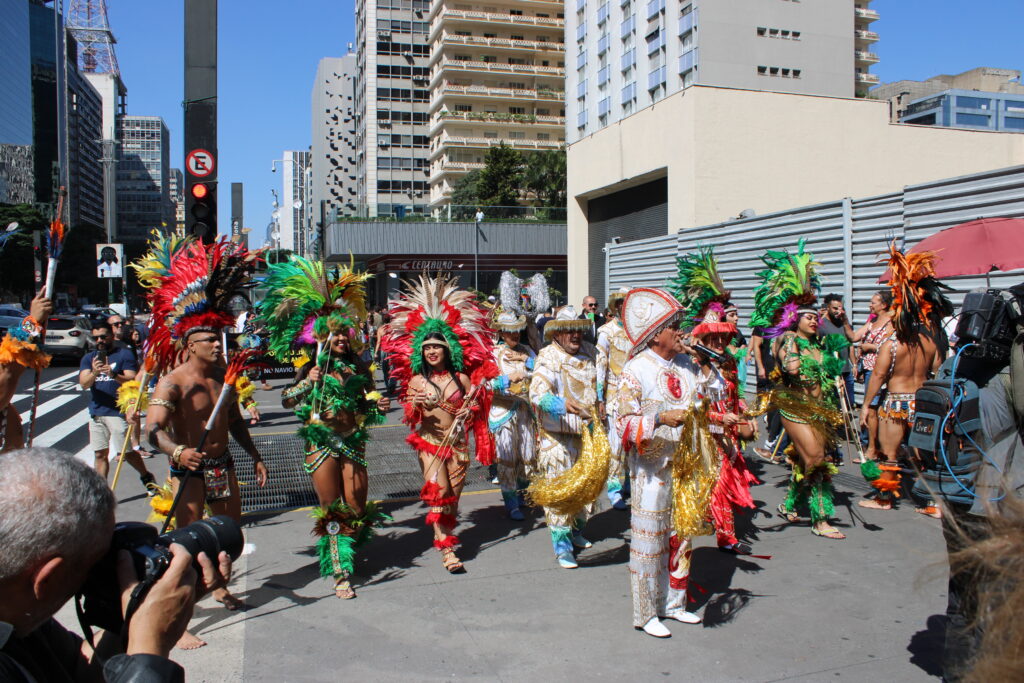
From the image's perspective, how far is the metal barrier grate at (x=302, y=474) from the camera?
7.85 meters

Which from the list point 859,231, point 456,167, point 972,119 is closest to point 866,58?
point 972,119

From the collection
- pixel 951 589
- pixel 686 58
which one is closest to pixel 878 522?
pixel 951 589

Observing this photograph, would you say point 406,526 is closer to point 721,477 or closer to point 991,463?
point 721,477

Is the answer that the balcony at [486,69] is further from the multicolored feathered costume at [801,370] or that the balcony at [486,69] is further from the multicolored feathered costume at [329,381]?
the multicolored feathered costume at [329,381]

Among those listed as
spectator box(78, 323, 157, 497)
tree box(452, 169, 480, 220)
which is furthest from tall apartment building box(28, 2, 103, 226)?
spectator box(78, 323, 157, 497)

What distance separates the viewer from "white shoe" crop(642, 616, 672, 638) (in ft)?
14.9

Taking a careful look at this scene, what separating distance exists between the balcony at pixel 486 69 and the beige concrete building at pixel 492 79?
9 cm

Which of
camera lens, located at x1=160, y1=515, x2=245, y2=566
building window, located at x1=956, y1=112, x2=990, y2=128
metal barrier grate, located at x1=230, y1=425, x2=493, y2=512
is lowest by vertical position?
metal barrier grate, located at x1=230, y1=425, x2=493, y2=512

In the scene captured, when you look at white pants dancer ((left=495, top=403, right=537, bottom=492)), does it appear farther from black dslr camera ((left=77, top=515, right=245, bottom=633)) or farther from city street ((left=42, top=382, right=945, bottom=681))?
black dslr camera ((left=77, top=515, right=245, bottom=633))

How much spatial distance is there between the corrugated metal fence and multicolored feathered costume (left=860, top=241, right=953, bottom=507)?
2.46 meters

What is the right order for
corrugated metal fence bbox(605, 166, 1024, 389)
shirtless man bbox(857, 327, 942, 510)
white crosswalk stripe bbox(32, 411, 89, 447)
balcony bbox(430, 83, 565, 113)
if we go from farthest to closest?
balcony bbox(430, 83, 565, 113) < white crosswalk stripe bbox(32, 411, 89, 447) < corrugated metal fence bbox(605, 166, 1024, 389) < shirtless man bbox(857, 327, 942, 510)

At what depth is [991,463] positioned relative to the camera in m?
3.29

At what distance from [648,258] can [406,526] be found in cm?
1304

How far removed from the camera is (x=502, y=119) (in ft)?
234
